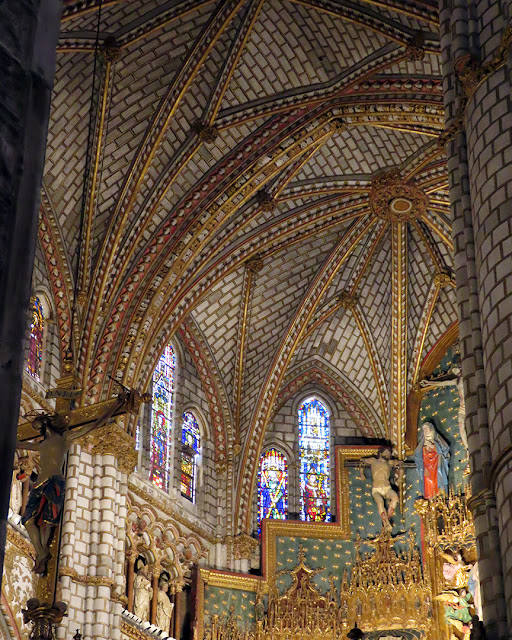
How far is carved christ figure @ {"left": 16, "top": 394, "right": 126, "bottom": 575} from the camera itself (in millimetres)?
12938

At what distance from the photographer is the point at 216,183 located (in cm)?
2144

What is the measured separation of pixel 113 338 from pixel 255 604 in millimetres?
5767

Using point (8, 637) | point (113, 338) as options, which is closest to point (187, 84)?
point (113, 338)

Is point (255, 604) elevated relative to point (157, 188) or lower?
lower

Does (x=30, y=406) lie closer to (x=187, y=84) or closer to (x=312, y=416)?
(x=187, y=84)

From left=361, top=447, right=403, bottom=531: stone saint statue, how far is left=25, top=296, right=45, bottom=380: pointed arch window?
7429mm

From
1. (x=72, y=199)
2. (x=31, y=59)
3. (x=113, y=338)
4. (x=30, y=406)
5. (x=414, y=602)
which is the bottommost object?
(x=31, y=59)

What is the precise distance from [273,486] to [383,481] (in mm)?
2145

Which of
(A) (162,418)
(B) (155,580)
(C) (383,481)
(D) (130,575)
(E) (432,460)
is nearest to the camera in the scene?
(D) (130,575)

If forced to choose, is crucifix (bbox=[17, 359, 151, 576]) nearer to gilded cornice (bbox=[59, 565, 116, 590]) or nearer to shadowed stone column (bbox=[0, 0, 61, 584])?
gilded cornice (bbox=[59, 565, 116, 590])

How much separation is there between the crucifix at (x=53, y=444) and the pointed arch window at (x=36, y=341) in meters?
5.55

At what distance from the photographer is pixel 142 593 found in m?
21.0

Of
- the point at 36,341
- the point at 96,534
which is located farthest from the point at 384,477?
the point at 36,341

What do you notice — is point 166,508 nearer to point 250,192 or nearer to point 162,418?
point 162,418
